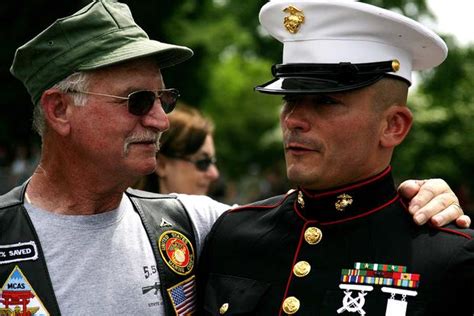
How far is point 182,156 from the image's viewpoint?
606 centimetres

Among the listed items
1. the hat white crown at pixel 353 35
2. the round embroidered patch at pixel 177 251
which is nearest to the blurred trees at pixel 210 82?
the round embroidered patch at pixel 177 251

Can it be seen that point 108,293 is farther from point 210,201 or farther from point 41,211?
point 210,201

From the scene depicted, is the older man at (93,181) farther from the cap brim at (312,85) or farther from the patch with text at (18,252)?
the cap brim at (312,85)

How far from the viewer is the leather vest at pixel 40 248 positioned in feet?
11.7

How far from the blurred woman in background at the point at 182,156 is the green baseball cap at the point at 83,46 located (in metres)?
2.13

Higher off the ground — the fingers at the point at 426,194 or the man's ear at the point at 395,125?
the man's ear at the point at 395,125

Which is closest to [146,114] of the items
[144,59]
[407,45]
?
[144,59]

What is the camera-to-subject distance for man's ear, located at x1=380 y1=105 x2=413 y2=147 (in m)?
3.58

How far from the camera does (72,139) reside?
384cm

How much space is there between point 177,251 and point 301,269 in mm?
634

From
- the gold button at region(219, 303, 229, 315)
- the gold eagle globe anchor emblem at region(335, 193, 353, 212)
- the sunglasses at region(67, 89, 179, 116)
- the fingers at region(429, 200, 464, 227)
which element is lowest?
the gold button at region(219, 303, 229, 315)

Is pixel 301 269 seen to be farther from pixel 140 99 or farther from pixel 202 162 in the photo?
pixel 202 162

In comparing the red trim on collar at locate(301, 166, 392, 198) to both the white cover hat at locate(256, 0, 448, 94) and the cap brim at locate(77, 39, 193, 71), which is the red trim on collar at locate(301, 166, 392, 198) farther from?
the cap brim at locate(77, 39, 193, 71)

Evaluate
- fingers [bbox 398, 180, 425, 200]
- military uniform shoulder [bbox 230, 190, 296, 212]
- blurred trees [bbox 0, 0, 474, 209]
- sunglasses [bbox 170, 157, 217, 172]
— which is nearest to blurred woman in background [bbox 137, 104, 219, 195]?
sunglasses [bbox 170, 157, 217, 172]
